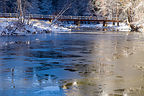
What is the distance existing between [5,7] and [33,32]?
45.2m

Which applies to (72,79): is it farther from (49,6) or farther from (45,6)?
(49,6)

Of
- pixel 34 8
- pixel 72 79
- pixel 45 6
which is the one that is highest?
pixel 45 6

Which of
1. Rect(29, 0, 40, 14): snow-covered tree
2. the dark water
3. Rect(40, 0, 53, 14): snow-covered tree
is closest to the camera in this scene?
the dark water

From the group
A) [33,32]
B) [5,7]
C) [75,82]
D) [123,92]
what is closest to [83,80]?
[75,82]

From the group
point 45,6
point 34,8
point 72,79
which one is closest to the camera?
point 72,79

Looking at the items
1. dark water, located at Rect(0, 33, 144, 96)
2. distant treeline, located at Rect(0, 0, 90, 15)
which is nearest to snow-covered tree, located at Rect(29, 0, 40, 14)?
distant treeline, located at Rect(0, 0, 90, 15)

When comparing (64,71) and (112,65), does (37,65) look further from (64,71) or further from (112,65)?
(112,65)

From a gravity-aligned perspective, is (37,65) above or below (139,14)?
below

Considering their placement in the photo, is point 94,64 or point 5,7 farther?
point 5,7

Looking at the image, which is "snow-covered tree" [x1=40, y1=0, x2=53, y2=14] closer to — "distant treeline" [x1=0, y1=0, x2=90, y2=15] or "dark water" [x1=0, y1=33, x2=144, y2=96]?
"distant treeline" [x1=0, y1=0, x2=90, y2=15]

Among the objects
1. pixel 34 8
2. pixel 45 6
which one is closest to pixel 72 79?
pixel 34 8

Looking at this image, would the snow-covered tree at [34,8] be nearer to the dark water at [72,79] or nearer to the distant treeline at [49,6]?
the distant treeline at [49,6]

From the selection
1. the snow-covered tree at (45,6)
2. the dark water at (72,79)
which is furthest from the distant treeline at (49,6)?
the dark water at (72,79)

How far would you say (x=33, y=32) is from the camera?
4378 centimetres
